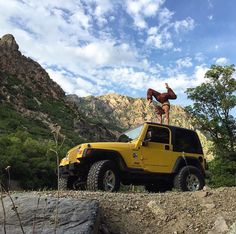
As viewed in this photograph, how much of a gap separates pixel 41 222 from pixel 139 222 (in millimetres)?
2103

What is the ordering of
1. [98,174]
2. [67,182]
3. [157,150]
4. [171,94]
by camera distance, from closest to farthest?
[98,174] < [157,150] < [67,182] < [171,94]

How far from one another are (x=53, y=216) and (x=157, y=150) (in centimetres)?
598

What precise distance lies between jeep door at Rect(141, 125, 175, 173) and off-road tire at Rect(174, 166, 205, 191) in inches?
12.6

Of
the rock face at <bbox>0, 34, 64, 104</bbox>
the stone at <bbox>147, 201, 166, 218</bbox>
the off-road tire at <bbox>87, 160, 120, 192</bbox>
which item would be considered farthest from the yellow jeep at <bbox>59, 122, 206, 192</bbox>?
the rock face at <bbox>0, 34, 64, 104</bbox>

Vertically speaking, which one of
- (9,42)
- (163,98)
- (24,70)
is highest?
(9,42)

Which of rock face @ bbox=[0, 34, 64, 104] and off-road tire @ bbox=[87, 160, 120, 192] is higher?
rock face @ bbox=[0, 34, 64, 104]

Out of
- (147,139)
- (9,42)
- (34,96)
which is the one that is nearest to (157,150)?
(147,139)

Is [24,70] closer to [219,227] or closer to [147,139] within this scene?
[147,139]

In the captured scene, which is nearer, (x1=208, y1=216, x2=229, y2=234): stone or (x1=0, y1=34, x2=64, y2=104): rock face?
(x1=208, y1=216, x2=229, y2=234): stone

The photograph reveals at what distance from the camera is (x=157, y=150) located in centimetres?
1209

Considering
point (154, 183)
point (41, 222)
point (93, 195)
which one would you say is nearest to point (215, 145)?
point (154, 183)

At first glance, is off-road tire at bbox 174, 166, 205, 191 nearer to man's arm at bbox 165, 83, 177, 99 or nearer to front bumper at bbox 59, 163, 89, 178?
man's arm at bbox 165, 83, 177, 99

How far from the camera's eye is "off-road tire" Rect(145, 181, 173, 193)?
12938mm

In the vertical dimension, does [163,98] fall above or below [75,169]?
above
